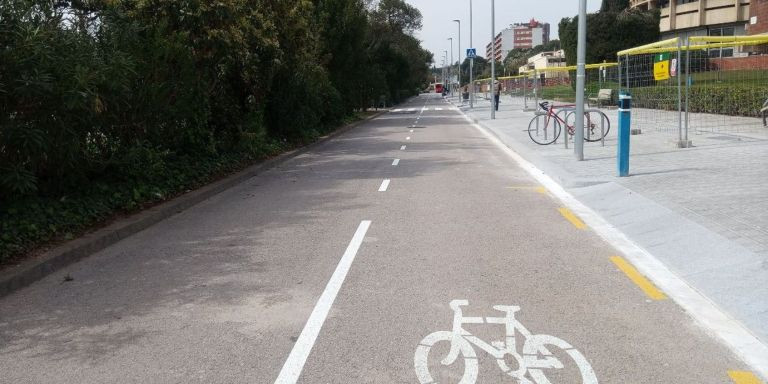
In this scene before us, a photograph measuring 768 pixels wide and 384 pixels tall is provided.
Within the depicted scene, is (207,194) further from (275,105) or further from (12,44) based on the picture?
(275,105)

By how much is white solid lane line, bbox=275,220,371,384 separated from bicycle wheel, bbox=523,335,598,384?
149cm

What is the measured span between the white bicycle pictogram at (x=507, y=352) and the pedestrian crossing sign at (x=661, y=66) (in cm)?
1346

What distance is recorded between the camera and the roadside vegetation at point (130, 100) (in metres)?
7.34

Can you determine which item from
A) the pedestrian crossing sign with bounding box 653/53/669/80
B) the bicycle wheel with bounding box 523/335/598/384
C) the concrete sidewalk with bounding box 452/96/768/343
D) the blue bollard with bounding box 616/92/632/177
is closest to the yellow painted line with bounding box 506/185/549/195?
the concrete sidewalk with bounding box 452/96/768/343

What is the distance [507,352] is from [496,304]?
1055 mm

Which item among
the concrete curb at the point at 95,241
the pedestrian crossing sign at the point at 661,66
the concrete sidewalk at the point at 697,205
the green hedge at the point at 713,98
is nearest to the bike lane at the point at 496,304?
the concrete sidewalk at the point at 697,205

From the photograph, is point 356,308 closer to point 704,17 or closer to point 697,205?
point 697,205

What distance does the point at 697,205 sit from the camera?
8.67m

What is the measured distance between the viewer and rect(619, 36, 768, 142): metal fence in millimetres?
16531

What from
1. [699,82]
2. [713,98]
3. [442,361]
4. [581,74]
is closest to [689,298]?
[442,361]

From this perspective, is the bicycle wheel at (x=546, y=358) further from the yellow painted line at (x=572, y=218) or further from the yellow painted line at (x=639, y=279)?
the yellow painted line at (x=572, y=218)

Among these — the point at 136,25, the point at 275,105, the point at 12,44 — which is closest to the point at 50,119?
the point at 12,44

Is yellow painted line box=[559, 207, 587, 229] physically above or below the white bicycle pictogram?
above

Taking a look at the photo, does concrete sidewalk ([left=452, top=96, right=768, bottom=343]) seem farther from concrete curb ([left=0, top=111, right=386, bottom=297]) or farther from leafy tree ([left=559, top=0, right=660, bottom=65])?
leafy tree ([left=559, top=0, right=660, bottom=65])
